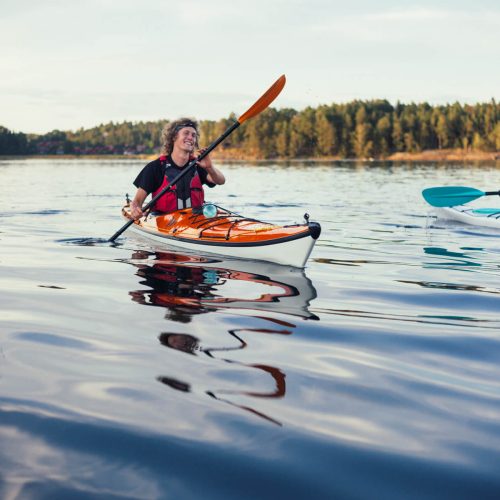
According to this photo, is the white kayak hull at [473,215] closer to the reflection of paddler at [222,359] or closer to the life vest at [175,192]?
the life vest at [175,192]

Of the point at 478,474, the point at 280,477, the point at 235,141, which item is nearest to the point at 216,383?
the point at 280,477

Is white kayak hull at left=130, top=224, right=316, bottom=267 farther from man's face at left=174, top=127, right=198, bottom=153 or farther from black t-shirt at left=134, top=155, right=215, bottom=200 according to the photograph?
man's face at left=174, top=127, right=198, bottom=153

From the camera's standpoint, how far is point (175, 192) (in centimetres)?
778

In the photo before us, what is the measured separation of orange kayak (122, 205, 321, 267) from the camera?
20.2 feet

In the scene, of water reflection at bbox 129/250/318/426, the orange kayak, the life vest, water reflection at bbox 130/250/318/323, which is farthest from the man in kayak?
water reflection at bbox 130/250/318/323

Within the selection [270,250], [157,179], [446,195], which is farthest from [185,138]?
[446,195]

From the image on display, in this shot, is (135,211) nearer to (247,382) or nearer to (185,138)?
(185,138)

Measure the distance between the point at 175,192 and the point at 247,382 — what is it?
5.17 m

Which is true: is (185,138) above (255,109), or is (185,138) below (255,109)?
below

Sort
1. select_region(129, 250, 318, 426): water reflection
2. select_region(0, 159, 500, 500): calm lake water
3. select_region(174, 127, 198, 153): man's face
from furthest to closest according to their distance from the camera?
select_region(174, 127, 198, 153): man's face < select_region(129, 250, 318, 426): water reflection < select_region(0, 159, 500, 500): calm lake water

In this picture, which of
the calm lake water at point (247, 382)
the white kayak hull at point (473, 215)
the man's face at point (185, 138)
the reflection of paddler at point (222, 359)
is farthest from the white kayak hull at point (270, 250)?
the white kayak hull at point (473, 215)

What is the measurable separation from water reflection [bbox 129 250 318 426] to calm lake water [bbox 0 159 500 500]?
17mm

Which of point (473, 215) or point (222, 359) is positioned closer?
Answer: point (222, 359)

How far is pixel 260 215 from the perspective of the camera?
44.6ft
